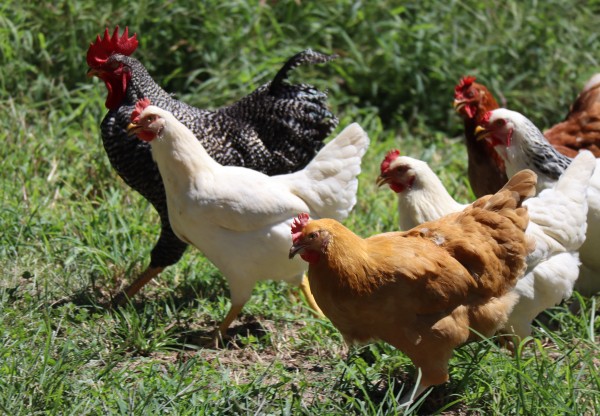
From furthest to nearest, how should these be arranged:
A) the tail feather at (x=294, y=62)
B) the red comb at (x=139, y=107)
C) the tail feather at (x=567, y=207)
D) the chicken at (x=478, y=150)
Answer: the chicken at (x=478, y=150) → the tail feather at (x=294, y=62) → the red comb at (x=139, y=107) → the tail feather at (x=567, y=207)

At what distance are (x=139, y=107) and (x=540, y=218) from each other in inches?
84.8

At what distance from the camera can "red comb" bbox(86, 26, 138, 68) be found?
4996 mm

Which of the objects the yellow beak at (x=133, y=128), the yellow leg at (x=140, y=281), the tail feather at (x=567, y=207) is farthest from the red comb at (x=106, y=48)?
the tail feather at (x=567, y=207)

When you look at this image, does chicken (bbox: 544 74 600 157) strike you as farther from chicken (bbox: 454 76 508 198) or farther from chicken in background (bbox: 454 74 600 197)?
chicken (bbox: 454 76 508 198)

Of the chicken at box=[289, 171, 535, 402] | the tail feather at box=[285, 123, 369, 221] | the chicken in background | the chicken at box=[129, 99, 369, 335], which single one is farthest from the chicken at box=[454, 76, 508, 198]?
the chicken at box=[289, 171, 535, 402]

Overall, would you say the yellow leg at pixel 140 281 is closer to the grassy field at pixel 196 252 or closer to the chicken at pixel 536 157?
the grassy field at pixel 196 252

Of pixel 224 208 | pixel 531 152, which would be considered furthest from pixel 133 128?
pixel 531 152

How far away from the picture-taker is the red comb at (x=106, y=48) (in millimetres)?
4996

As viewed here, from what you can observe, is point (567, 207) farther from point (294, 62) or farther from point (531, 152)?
point (294, 62)

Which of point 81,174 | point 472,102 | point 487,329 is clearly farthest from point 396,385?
point 81,174

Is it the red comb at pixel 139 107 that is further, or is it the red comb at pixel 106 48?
the red comb at pixel 106 48

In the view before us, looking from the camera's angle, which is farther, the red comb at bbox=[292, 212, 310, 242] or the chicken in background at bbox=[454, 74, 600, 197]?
the chicken in background at bbox=[454, 74, 600, 197]

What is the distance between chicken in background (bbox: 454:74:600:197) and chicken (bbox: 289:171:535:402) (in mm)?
1689

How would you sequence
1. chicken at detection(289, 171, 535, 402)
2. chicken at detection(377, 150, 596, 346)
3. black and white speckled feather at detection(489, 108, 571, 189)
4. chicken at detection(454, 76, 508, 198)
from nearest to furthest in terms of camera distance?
chicken at detection(289, 171, 535, 402) < chicken at detection(377, 150, 596, 346) < black and white speckled feather at detection(489, 108, 571, 189) < chicken at detection(454, 76, 508, 198)
